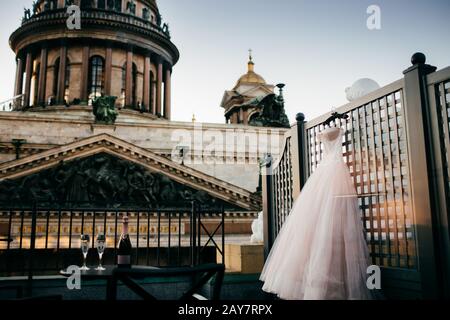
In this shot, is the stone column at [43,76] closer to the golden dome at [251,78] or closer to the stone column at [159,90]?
the stone column at [159,90]

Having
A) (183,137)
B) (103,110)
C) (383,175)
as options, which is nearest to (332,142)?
(383,175)

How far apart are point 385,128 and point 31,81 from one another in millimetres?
41050

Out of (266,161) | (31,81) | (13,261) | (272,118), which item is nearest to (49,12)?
(31,81)

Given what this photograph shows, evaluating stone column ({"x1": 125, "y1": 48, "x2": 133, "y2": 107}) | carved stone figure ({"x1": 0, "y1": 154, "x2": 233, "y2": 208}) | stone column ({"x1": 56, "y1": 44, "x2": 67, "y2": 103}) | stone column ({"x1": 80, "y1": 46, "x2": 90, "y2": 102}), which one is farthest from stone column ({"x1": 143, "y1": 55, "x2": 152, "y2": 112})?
carved stone figure ({"x1": 0, "y1": 154, "x2": 233, "y2": 208})

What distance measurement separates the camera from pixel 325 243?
420 centimetres

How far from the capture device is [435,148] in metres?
3.77

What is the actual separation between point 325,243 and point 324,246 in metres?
0.03

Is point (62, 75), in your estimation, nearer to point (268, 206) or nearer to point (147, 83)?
point (147, 83)

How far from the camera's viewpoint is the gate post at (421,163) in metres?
3.72

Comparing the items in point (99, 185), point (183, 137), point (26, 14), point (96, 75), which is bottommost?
point (99, 185)

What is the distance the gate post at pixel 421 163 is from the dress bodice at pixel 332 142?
935 millimetres

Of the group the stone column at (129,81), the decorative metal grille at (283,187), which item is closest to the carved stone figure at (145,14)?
the stone column at (129,81)
